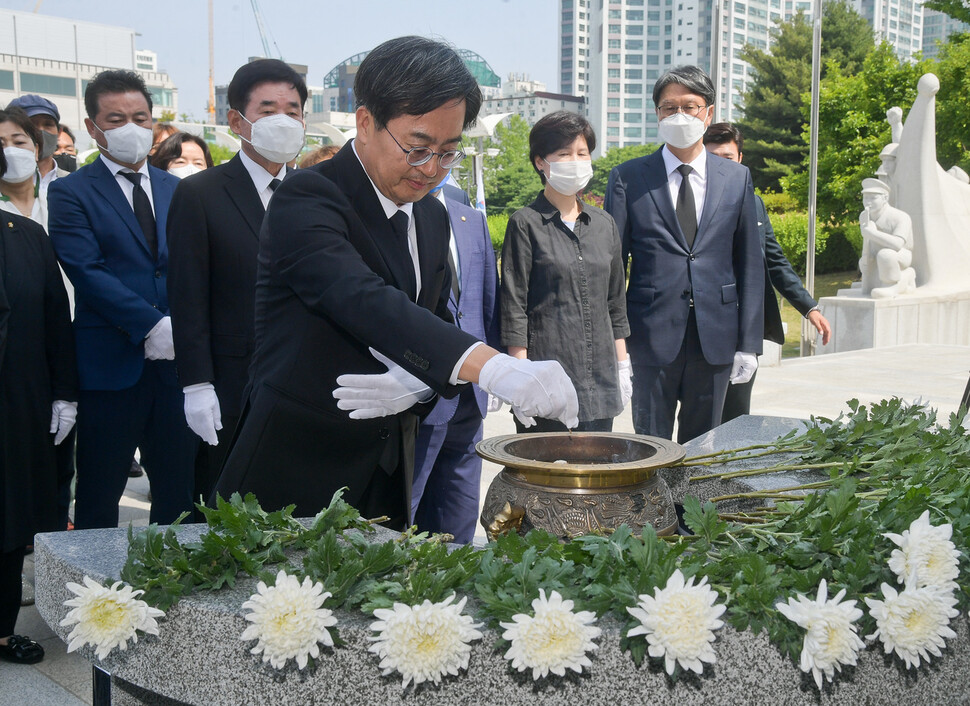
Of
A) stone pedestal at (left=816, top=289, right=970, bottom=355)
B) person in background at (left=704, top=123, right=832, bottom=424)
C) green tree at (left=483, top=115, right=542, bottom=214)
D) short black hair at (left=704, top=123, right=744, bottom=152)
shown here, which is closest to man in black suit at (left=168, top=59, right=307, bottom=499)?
person in background at (left=704, top=123, right=832, bottom=424)

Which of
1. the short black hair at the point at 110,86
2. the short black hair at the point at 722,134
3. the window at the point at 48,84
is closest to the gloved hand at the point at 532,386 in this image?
the short black hair at the point at 110,86

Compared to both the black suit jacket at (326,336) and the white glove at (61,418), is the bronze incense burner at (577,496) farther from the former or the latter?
A: the white glove at (61,418)

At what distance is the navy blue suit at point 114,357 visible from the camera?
413 cm

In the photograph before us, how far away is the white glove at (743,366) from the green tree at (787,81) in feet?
119

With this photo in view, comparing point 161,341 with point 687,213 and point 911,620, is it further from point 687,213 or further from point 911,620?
point 911,620

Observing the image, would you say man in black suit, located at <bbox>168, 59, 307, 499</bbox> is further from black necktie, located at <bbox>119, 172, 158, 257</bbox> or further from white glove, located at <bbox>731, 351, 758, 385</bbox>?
white glove, located at <bbox>731, 351, 758, 385</bbox>

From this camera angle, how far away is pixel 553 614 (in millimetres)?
1555

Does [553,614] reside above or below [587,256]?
below

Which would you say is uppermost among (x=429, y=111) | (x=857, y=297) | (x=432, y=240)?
(x=429, y=111)

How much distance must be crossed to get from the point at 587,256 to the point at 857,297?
1211 centimetres

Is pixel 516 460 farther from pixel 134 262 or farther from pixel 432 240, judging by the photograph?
pixel 134 262

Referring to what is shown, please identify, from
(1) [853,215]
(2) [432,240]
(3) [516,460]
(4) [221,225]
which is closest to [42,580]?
(3) [516,460]

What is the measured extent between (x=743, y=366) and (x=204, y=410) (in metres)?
2.56

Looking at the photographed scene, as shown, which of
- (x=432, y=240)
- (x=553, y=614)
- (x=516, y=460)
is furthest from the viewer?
(x=432, y=240)
